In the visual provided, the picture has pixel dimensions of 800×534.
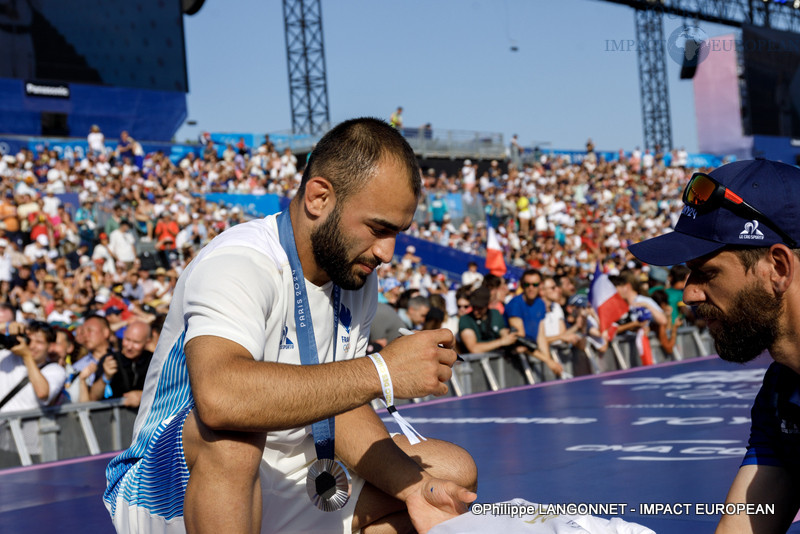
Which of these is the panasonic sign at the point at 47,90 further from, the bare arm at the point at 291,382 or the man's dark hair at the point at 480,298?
the bare arm at the point at 291,382

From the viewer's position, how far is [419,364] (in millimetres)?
2391

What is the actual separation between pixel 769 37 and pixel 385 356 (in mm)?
32600

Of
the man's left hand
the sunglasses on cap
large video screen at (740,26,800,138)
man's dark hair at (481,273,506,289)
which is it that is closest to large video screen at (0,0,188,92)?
man's dark hair at (481,273,506,289)

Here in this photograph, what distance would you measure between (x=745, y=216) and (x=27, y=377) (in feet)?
20.3

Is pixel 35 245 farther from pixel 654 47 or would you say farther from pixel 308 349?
pixel 654 47

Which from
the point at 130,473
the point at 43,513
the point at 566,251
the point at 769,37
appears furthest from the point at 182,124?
the point at 130,473

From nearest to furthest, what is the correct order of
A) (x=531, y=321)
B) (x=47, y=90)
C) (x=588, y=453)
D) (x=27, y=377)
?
(x=588, y=453)
(x=27, y=377)
(x=531, y=321)
(x=47, y=90)

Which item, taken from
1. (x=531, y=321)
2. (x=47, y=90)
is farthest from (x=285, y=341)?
(x=47, y=90)

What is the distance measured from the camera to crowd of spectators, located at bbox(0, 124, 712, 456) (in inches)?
317

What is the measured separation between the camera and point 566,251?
20.4m

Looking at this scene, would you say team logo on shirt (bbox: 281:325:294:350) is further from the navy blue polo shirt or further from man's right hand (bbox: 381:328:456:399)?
the navy blue polo shirt

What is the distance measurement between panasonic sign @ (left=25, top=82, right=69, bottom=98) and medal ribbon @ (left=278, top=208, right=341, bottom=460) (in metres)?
24.9

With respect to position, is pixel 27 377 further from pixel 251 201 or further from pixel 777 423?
pixel 251 201

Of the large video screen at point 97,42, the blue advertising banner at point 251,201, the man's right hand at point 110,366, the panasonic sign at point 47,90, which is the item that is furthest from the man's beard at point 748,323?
the panasonic sign at point 47,90
